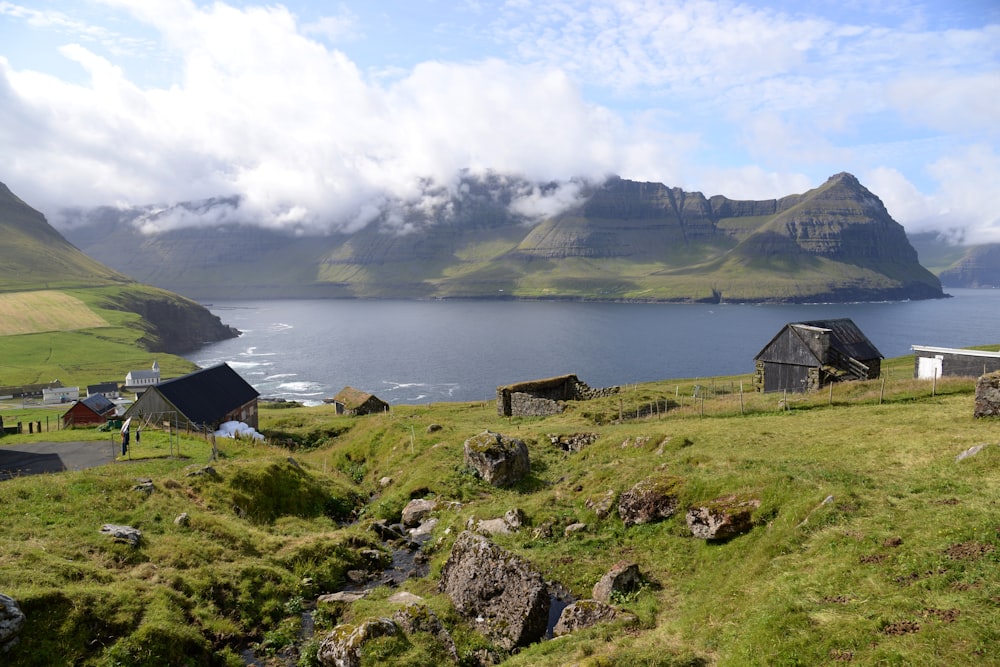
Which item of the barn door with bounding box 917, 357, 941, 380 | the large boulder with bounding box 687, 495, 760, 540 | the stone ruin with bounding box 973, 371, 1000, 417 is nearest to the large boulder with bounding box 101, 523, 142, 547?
the large boulder with bounding box 687, 495, 760, 540

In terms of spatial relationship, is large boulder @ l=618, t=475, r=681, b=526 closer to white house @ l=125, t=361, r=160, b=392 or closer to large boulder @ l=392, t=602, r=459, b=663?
large boulder @ l=392, t=602, r=459, b=663

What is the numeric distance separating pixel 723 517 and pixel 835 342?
145 feet

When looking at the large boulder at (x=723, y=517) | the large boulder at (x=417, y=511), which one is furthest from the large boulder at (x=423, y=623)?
the large boulder at (x=417, y=511)

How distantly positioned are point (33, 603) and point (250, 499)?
565 inches

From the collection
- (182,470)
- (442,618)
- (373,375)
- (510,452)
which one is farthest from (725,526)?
(373,375)

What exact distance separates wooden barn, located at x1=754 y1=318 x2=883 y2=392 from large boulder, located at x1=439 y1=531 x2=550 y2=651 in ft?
153

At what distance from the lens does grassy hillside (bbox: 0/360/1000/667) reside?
13.6 meters

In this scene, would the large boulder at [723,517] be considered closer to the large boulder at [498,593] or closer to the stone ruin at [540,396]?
the large boulder at [498,593]

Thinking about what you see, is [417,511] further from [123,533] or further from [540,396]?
[540,396]

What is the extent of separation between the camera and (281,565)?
81.5ft

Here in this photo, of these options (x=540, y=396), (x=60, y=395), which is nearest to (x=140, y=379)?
(x=60, y=395)

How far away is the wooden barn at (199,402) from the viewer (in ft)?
177

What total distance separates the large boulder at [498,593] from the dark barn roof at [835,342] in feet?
157

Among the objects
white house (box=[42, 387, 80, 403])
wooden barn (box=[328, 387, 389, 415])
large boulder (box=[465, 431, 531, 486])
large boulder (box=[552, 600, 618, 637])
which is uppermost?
large boulder (box=[465, 431, 531, 486])
